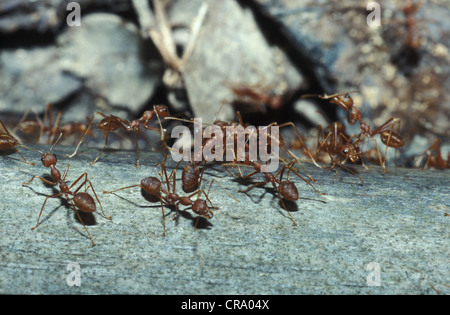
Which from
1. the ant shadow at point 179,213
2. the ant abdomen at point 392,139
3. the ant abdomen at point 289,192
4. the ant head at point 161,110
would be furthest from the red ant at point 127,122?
the ant abdomen at point 392,139

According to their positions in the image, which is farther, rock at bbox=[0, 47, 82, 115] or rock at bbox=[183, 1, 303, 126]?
rock at bbox=[0, 47, 82, 115]

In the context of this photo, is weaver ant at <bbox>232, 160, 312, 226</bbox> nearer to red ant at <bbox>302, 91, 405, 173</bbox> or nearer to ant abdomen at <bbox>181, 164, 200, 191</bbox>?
ant abdomen at <bbox>181, 164, 200, 191</bbox>

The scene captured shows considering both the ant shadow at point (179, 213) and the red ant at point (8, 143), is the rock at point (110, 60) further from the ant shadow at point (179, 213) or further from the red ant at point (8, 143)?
the ant shadow at point (179, 213)

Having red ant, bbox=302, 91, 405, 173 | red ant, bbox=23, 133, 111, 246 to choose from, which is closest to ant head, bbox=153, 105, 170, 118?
red ant, bbox=23, 133, 111, 246

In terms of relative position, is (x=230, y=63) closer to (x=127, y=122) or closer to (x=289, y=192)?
(x=127, y=122)

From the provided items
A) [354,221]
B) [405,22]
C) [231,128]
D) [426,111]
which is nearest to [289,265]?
[354,221]

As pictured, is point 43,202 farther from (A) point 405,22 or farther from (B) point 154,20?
(A) point 405,22
